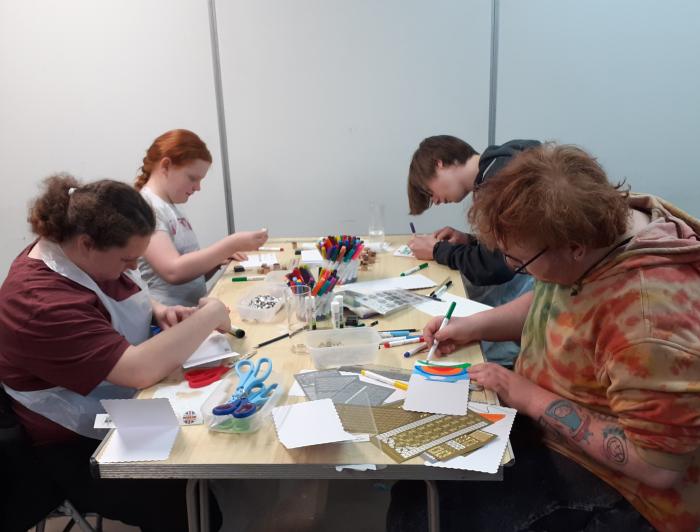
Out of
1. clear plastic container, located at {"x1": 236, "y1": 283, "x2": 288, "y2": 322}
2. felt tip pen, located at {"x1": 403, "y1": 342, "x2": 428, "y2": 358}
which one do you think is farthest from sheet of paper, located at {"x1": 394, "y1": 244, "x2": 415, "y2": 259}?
felt tip pen, located at {"x1": 403, "y1": 342, "x2": 428, "y2": 358}

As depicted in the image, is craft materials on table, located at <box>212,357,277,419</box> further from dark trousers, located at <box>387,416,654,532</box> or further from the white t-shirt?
the white t-shirt

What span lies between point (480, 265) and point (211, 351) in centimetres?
100

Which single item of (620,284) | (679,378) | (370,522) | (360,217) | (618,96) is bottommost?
(370,522)

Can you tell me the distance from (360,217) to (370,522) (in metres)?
1.73

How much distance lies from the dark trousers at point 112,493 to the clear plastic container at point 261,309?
0.50 meters

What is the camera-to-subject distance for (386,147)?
10.2ft

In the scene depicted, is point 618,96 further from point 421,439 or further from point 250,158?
point 421,439

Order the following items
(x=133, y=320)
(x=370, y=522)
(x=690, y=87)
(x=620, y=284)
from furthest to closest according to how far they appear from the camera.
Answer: (x=690, y=87) < (x=370, y=522) < (x=133, y=320) < (x=620, y=284)

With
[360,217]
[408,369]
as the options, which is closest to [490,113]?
[360,217]

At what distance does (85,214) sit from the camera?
1294mm

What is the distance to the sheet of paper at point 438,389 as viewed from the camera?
1.14 meters

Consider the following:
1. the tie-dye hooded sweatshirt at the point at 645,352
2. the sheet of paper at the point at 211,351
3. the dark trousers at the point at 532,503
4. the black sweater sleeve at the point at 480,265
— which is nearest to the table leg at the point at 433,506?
the dark trousers at the point at 532,503

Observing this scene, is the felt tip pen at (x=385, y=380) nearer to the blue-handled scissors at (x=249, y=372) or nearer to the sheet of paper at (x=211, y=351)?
the blue-handled scissors at (x=249, y=372)

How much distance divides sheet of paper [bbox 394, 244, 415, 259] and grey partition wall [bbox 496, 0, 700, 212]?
1011 millimetres
